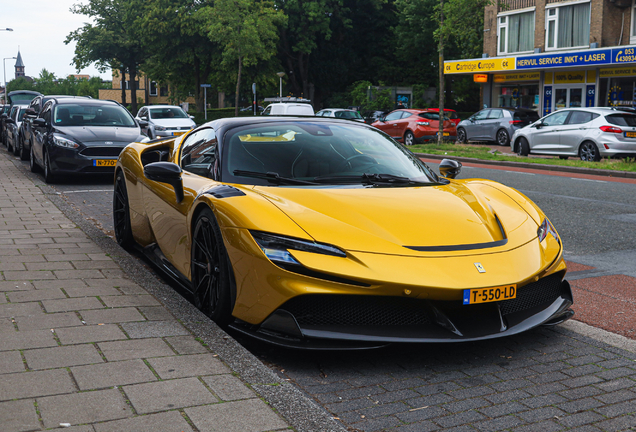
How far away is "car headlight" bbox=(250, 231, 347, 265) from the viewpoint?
11.6 feet

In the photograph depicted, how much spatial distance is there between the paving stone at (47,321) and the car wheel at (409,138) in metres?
23.4

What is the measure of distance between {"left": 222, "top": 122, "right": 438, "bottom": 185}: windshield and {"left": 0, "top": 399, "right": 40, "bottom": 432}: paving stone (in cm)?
207

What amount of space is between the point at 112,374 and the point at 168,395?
385 millimetres

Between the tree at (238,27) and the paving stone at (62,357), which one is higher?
the tree at (238,27)

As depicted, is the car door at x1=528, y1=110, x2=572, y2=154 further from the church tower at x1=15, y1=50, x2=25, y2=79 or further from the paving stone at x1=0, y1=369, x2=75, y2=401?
the church tower at x1=15, y1=50, x2=25, y2=79

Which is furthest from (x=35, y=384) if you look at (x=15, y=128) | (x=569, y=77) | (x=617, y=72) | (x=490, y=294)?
(x=569, y=77)

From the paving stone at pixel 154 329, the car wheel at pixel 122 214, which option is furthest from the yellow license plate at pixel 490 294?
the car wheel at pixel 122 214

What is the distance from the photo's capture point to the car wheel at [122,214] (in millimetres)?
6457

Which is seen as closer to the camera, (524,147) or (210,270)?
(210,270)

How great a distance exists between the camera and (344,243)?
3582 millimetres

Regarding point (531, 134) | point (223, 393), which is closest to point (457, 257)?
point (223, 393)

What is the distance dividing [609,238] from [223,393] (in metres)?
5.87

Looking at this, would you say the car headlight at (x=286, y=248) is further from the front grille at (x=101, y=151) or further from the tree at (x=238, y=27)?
the tree at (x=238, y=27)

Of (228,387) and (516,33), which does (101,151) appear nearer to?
(228,387)
